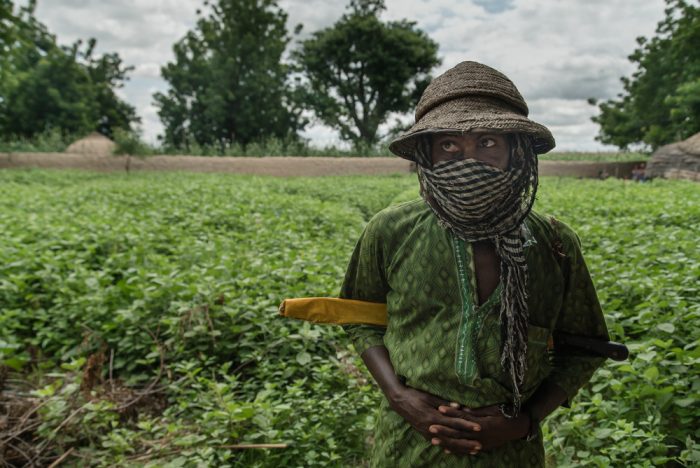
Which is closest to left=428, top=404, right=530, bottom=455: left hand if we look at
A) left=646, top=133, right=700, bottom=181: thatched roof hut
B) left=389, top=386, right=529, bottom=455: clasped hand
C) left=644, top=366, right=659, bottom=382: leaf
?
left=389, top=386, right=529, bottom=455: clasped hand

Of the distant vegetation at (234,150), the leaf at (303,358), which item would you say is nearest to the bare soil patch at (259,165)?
the distant vegetation at (234,150)

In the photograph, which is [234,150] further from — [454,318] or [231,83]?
[454,318]

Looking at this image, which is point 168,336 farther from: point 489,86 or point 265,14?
point 265,14

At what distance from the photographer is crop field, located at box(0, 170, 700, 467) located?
2418 millimetres

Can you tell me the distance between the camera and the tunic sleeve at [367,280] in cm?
150

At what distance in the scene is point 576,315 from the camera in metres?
Answer: 1.47

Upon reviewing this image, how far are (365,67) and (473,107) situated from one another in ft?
102

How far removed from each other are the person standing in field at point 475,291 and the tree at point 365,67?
93.8ft

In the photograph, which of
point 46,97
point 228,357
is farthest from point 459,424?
point 46,97

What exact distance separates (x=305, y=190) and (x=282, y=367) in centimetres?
918

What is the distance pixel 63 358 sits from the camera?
3281mm

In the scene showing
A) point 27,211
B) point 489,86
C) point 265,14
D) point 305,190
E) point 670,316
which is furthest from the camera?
point 265,14

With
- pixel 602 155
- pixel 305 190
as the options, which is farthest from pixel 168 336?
pixel 602 155

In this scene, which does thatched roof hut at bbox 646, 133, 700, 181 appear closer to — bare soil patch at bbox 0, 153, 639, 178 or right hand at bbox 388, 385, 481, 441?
bare soil patch at bbox 0, 153, 639, 178
